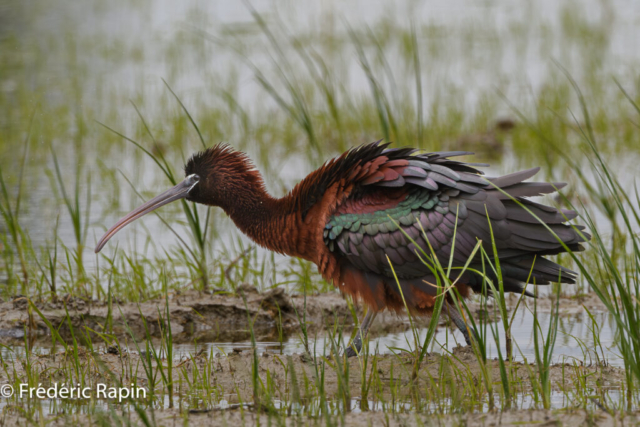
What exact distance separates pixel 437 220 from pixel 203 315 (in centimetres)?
197

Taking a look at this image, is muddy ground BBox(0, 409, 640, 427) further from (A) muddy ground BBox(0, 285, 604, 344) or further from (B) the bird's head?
(B) the bird's head

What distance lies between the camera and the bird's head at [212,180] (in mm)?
5754

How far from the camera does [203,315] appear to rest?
19.9 feet

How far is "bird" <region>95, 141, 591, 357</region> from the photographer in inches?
193

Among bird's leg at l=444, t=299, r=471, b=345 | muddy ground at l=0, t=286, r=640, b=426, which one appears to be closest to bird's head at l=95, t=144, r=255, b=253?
muddy ground at l=0, t=286, r=640, b=426

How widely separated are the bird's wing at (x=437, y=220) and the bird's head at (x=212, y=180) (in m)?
0.91

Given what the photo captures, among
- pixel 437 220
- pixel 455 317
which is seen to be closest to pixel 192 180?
pixel 437 220

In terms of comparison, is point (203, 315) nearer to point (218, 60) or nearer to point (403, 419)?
point (403, 419)

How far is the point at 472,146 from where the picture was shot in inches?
409

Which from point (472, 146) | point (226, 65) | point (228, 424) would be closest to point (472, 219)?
point (228, 424)

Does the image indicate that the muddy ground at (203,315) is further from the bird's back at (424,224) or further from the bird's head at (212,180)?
the bird's back at (424,224)

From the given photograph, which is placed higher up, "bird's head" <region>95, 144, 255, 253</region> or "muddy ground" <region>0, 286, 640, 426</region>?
"bird's head" <region>95, 144, 255, 253</region>

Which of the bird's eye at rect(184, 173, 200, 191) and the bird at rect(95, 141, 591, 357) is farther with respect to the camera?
the bird's eye at rect(184, 173, 200, 191)

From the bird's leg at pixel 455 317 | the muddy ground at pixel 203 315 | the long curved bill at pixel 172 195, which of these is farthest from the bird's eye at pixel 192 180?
the bird's leg at pixel 455 317
